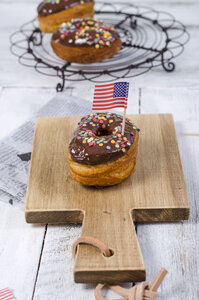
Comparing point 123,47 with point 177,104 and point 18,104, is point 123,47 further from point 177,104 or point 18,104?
point 18,104

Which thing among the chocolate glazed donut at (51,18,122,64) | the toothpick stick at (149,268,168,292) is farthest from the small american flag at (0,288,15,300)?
the chocolate glazed donut at (51,18,122,64)

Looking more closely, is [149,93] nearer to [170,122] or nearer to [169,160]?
[170,122]

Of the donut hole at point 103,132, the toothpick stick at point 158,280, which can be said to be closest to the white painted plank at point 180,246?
the toothpick stick at point 158,280

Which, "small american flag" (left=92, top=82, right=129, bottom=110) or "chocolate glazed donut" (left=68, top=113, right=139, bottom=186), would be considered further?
"small american flag" (left=92, top=82, right=129, bottom=110)

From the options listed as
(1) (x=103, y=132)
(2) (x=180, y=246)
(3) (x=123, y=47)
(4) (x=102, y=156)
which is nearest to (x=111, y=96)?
(1) (x=103, y=132)

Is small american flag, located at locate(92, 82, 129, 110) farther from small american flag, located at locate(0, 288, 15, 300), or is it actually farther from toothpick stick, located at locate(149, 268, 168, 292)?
small american flag, located at locate(0, 288, 15, 300)

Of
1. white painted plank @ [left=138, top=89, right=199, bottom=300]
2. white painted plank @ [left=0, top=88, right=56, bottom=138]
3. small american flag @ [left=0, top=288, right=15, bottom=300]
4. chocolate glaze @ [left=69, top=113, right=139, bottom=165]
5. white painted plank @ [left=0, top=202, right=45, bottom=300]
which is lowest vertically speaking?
white painted plank @ [left=0, top=88, right=56, bottom=138]
